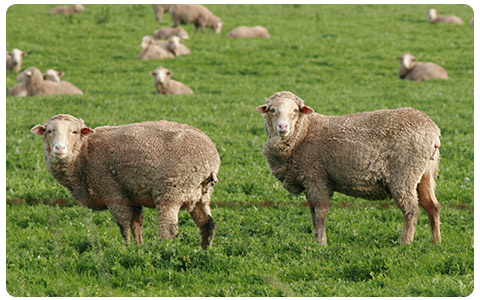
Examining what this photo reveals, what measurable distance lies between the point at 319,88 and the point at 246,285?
15747 mm

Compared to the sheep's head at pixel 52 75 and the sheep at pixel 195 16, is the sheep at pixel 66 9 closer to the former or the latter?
the sheep at pixel 195 16

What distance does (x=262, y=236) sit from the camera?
8984 mm

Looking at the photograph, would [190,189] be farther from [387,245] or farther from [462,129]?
[462,129]

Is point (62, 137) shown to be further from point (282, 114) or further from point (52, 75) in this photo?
point (52, 75)

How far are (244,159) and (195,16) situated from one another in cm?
2022

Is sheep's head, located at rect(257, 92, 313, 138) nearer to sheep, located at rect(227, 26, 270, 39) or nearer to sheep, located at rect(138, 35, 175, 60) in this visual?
sheep, located at rect(138, 35, 175, 60)

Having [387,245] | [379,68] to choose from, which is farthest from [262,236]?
[379,68]

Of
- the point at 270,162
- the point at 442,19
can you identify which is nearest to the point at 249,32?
the point at 442,19

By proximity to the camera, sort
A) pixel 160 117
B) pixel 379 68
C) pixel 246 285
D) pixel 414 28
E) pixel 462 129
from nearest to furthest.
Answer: pixel 246 285, pixel 462 129, pixel 160 117, pixel 379 68, pixel 414 28

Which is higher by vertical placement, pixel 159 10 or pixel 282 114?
pixel 282 114

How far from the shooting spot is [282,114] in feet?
27.9

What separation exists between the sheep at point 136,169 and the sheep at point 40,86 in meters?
13.3

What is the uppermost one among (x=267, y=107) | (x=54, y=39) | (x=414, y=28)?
(x=267, y=107)

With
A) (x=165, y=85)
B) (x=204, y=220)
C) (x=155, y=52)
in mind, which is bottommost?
(x=155, y=52)
